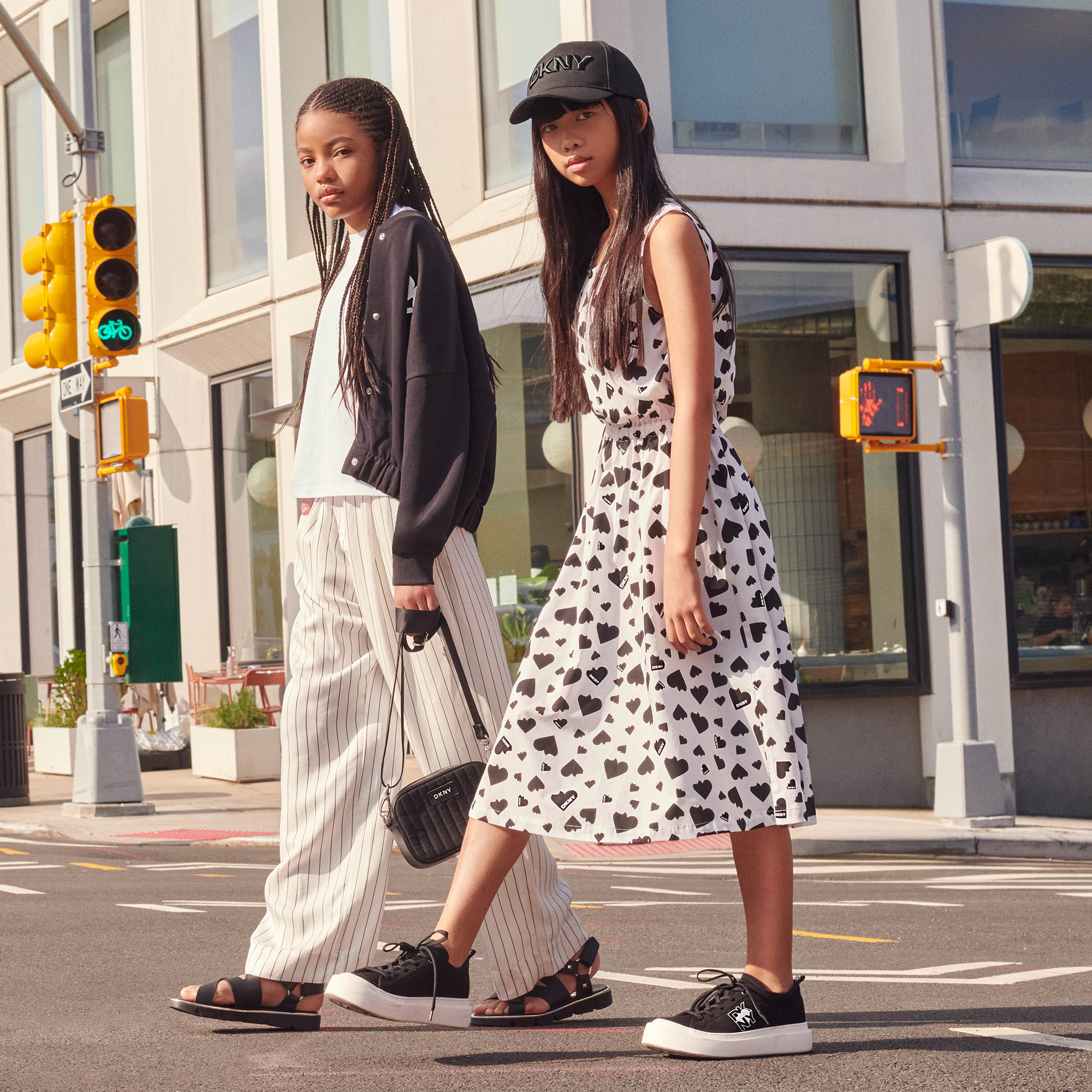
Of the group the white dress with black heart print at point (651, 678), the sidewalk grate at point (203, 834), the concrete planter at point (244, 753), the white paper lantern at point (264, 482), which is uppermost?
the white paper lantern at point (264, 482)

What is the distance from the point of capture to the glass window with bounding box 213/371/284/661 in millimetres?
19172

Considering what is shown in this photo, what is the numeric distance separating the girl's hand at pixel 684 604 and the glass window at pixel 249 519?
15.7 meters

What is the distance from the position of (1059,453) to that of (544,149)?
11.8m

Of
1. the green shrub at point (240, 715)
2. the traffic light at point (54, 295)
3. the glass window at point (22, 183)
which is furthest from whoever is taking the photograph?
the glass window at point (22, 183)

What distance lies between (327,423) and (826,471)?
10.7 metres

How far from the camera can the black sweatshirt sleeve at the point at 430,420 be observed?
3623mm

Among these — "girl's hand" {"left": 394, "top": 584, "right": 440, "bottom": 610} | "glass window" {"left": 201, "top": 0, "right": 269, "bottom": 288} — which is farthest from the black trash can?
"girl's hand" {"left": 394, "top": 584, "right": 440, "bottom": 610}

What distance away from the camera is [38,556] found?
2489 cm

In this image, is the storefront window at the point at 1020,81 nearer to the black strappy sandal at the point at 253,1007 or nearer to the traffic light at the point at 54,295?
the traffic light at the point at 54,295

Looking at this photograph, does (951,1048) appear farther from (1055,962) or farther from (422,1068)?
(1055,962)

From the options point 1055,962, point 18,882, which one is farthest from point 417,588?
point 18,882

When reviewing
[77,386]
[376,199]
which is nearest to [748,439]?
[77,386]

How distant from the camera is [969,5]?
14773 millimetres

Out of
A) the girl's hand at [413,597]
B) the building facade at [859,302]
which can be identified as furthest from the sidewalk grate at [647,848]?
the girl's hand at [413,597]
